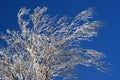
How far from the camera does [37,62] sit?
1547 cm

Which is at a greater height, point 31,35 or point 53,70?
point 31,35

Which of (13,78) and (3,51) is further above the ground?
(3,51)

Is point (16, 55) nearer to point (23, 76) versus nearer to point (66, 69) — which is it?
point (23, 76)

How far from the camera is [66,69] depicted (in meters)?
15.8

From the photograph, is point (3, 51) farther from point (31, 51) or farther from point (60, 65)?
point (60, 65)

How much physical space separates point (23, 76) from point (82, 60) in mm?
2431

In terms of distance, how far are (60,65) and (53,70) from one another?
0.35 meters

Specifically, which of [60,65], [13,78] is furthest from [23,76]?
[60,65]

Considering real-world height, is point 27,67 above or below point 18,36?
below

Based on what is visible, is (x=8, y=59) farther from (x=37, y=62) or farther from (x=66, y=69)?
(x=66, y=69)

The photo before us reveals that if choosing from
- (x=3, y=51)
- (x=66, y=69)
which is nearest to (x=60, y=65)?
(x=66, y=69)

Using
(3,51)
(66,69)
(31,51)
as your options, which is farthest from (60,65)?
(3,51)

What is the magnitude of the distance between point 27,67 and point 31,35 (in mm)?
1335

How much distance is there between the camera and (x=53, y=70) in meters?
15.5
